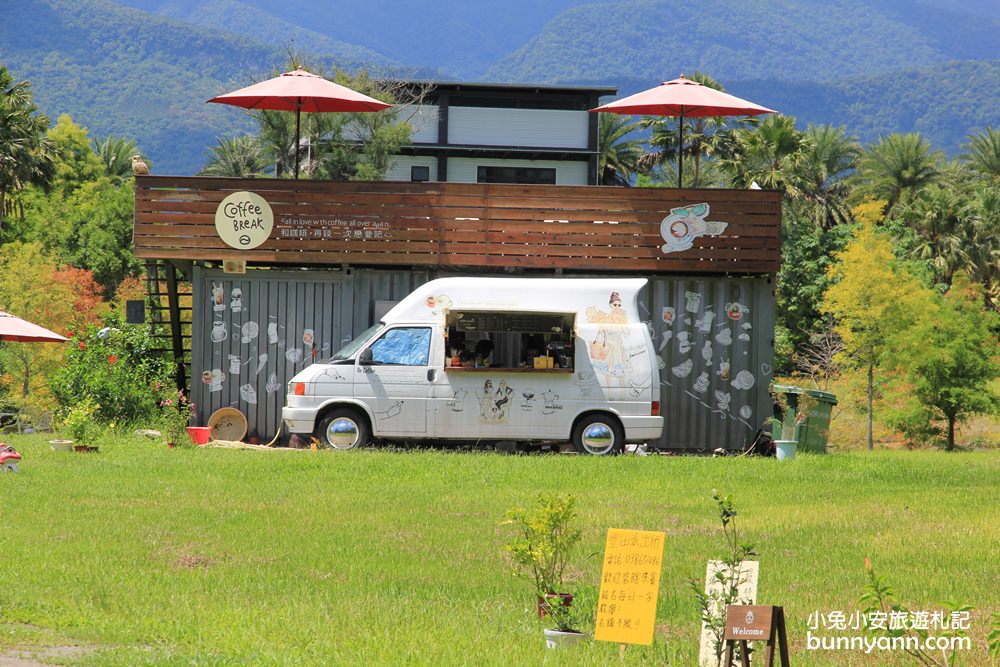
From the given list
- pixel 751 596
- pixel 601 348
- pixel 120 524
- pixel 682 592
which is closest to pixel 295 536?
pixel 120 524

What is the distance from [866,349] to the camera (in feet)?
123

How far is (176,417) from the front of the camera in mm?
18188

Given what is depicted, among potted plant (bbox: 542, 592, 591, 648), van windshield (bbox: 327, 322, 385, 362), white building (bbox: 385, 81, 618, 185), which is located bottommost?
potted plant (bbox: 542, 592, 591, 648)

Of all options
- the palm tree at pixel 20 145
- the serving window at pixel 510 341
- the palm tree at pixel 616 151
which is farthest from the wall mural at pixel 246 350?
the palm tree at pixel 616 151

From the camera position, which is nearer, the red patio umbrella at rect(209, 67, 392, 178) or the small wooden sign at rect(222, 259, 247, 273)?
the small wooden sign at rect(222, 259, 247, 273)

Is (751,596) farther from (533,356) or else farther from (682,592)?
(533,356)

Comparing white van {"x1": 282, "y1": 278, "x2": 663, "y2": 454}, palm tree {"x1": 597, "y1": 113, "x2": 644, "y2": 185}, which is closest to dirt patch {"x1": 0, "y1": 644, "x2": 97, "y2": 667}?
white van {"x1": 282, "y1": 278, "x2": 663, "y2": 454}

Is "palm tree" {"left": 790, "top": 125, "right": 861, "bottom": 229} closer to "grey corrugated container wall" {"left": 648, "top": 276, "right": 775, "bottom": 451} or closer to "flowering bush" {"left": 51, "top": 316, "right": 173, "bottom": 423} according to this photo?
"grey corrugated container wall" {"left": 648, "top": 276, "right": 775, "bottom": 451}

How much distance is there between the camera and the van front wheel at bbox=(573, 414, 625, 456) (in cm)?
1700

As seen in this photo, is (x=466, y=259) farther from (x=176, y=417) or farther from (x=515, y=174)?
(x=515, y=174)

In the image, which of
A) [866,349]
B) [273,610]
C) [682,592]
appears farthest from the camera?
[866,349]

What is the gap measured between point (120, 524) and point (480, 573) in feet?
11.0

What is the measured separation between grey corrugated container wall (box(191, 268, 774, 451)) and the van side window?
6.92 feet

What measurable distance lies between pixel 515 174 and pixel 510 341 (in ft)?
94.0
